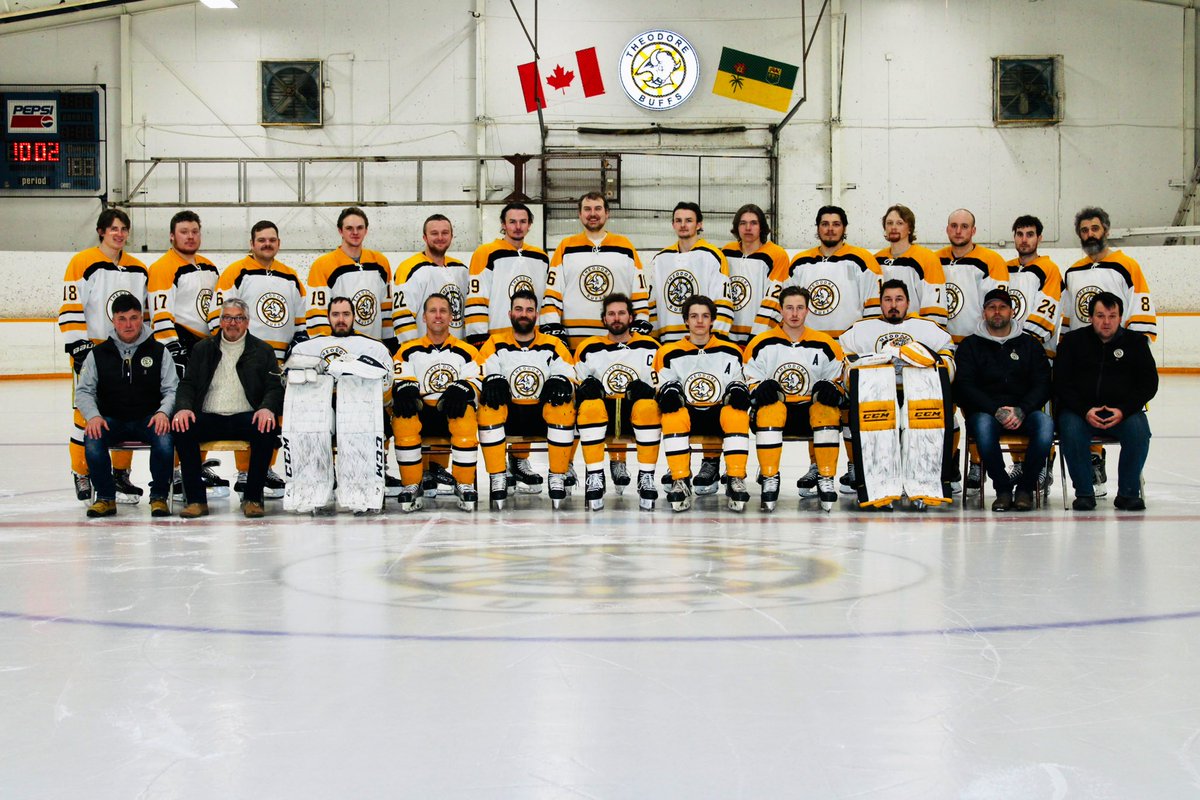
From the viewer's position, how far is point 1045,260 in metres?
6.66

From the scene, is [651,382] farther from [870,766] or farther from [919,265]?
[870,766]

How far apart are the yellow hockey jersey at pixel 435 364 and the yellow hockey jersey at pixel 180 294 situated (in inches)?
50.8

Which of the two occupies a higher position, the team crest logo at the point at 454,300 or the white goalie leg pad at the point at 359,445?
the team crest logo at the point at 454,300

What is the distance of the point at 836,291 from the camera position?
21.2 feet

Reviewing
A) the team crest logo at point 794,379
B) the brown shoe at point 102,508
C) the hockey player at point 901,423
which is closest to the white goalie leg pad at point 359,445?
the brown shoe at point 102,508

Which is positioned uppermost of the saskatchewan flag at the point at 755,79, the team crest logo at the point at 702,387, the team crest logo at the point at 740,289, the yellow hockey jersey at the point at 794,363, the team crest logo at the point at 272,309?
the saskatchewan flag at the point at 755,79

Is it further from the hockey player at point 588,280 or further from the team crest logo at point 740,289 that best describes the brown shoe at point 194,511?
the team crest logo at point 740,289

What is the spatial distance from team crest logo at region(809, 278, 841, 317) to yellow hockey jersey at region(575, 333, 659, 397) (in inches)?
35.8

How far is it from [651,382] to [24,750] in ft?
13.2

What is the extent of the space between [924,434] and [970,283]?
3.84ft

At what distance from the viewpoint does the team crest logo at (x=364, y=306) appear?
6578mm

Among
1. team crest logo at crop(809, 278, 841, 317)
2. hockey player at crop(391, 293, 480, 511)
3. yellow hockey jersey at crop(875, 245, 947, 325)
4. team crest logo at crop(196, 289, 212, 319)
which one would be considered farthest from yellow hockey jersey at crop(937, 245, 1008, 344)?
team crest logo at crop(196, 289, 212, 319)

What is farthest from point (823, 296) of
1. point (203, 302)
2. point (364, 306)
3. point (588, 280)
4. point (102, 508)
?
point (102, 508)

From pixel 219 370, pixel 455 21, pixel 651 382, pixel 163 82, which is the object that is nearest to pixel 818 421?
pixel 651 382
